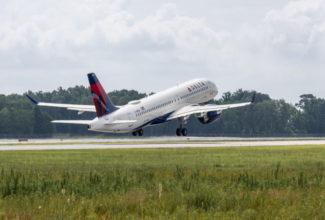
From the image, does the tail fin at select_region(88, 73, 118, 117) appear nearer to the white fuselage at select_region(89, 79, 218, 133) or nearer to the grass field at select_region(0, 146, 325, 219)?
the white fuselage at select_region(89, 79, 218, 133)

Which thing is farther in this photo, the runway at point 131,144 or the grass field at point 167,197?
the runway at point 131,144

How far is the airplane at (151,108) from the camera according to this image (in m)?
88.0

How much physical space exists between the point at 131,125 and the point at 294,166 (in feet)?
160

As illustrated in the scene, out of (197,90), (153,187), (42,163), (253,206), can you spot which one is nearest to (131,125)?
(197,90)

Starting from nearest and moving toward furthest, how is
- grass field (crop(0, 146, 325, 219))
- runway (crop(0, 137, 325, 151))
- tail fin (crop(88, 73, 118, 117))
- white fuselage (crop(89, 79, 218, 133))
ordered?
grass field (crop(0, 146, 325, 219)) < runway (crop(0, 137, 325, 151)) < tail fin (crop(88, 73, 118, 117)) < white fuselage (crop(89, 79, 218, 133))

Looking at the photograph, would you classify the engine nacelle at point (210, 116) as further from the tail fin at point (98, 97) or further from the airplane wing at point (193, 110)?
the tail fin at point (98, 97)

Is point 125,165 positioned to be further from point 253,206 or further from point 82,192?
point 253,206

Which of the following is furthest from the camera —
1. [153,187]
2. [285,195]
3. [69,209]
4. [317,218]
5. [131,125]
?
[131,125]

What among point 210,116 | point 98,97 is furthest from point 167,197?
point 210,116

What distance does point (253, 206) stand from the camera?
24.1 meters

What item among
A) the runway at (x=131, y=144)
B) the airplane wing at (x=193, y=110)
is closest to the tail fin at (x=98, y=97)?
the runway at (x=131, y=144)

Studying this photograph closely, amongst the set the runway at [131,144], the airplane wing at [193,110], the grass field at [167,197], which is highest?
the airplane wing at [193,110]

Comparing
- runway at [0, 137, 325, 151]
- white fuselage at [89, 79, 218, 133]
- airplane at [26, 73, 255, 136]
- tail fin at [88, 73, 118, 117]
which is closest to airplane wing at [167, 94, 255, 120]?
airplane at [26, 73, 255, 136]

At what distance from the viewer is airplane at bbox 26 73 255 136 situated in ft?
289
